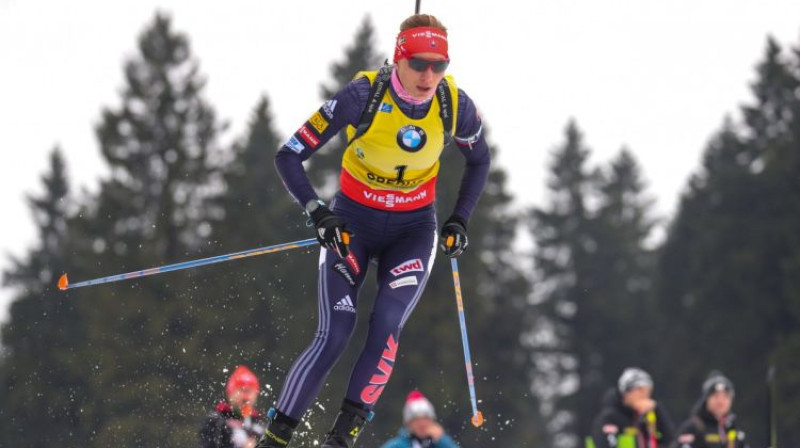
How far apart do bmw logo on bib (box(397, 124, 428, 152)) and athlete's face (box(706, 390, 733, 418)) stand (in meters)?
5.12

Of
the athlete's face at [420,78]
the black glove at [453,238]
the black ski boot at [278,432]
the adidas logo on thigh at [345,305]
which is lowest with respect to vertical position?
the black ski boot at [278,432]

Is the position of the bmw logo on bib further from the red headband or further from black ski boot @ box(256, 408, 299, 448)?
black ski boot @ box(256, 408, 299, 448)

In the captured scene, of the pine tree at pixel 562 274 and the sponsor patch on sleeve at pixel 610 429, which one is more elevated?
the pine tree at pixel 562 274

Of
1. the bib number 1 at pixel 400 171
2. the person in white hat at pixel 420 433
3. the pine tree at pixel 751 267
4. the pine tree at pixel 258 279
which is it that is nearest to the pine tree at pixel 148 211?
the pine tree at pixel 258 279

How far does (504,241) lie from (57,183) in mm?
20646

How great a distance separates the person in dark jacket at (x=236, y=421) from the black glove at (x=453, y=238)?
8.41 ft

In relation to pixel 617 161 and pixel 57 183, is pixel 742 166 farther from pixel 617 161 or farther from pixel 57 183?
pixel 57 183

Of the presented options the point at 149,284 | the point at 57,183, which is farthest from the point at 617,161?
the point at 149,284

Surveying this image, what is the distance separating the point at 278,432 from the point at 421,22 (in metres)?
2.49

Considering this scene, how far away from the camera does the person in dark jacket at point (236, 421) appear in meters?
8.72

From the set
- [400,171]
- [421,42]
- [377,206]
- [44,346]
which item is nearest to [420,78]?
[421,42]

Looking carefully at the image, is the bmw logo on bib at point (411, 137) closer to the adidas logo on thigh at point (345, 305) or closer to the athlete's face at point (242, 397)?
the adidas logo on thigh at point (345, 305)

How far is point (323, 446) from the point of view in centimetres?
616

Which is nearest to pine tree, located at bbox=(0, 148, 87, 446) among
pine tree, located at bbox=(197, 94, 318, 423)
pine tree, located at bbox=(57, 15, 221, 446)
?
pine tree, located at bbox=(57, 15, 221, 446)
